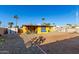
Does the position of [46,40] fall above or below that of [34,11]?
below

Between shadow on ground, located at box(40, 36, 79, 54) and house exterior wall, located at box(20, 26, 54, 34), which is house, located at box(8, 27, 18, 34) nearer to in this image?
house exterior wall, located at box(20, 26, 54, 34)

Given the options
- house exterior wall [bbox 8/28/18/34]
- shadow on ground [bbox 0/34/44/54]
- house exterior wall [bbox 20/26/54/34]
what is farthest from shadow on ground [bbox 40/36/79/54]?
house exterior wall [bbox 8/28/18/34]

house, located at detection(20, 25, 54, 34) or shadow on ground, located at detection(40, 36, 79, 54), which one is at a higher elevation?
house, located at detection(20, 25, 54, 34)

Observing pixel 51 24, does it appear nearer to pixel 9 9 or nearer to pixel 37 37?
pixel 37 37

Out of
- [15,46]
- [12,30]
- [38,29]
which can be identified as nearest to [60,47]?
[38,29]

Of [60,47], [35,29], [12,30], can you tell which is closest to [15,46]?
[12,30]

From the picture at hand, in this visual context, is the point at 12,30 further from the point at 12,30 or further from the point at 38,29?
the point at 38,29

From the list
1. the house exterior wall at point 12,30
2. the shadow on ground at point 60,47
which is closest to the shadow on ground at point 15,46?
the house exterior wall at point 12,30

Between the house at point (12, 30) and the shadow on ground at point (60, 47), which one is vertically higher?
the house at point (12, 30)

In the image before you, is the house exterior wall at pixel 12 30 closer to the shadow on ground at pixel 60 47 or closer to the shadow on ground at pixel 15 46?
the shadow on ground at pixel 15 46

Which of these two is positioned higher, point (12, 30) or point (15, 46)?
point (12, 30)
